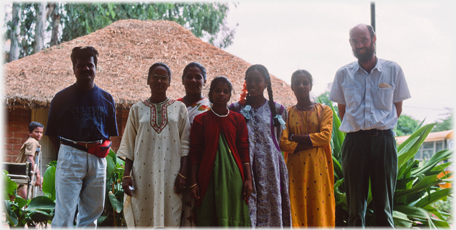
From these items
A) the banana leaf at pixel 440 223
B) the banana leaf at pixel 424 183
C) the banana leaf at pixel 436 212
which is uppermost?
the banana leaf at pixel 424 183

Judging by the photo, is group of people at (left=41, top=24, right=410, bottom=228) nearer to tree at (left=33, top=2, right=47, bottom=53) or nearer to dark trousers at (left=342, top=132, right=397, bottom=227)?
dark trousers at (left=342, top=132, right=397, bottom=227)

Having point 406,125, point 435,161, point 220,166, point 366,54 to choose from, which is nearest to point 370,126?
point 366,54

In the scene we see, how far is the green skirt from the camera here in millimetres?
2633

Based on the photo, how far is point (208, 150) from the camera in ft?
8.96

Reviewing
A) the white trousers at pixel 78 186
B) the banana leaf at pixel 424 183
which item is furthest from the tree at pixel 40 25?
the banana leaf at pixel 424 183

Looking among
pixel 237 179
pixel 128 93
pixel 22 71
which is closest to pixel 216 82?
pixel 237 179

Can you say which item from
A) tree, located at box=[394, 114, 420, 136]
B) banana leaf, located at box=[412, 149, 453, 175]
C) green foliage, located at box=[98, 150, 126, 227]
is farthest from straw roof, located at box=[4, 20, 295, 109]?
tree, located at box=[394, 114, 420, 136]

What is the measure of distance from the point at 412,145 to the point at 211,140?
2672mm

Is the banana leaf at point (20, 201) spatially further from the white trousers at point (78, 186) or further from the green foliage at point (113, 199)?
the white trousers at point (78, 186)

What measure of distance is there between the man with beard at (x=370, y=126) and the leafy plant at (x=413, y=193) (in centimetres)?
103

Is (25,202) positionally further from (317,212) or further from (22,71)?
(22,71)

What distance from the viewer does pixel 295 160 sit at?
10.5ft

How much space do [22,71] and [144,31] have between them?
9.91 feet

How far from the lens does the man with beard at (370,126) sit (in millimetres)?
2812
